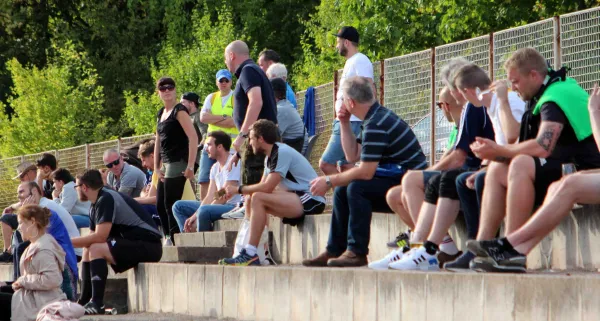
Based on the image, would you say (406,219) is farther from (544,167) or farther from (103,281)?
(103,281)

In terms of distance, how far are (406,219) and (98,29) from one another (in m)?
41.3

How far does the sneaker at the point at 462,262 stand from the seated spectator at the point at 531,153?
0.28 metres

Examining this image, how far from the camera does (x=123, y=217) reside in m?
12.9

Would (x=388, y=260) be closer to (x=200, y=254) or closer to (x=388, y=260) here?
(x=388, y=260)

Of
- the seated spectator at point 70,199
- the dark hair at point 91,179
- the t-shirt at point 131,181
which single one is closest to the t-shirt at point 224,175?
→ the dark hair at point 91,179

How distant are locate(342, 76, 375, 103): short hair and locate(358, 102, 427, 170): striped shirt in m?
0.09

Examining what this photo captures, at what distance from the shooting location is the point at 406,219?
9555mm

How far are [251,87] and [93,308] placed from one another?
8.22ft

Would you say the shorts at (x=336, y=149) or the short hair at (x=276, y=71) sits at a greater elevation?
the short hair at (x=276, y=71)

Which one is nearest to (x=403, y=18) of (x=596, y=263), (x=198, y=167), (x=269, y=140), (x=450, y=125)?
(x=198, y=167)

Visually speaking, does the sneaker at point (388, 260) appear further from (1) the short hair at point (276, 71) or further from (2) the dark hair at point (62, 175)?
(2) the dark hair at point (62, 175)

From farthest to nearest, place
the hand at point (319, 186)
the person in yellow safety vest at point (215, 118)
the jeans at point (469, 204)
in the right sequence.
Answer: the person in yellow safety vest at point (215, 118), the hand at point (319, 186), the jeans at point (469, 204)

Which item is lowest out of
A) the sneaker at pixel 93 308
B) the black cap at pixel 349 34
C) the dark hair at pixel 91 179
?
the sneaker at pixel 93 308

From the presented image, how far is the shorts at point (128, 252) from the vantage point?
12789 millimetres
